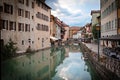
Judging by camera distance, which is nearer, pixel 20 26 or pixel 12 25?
pixel 12 25

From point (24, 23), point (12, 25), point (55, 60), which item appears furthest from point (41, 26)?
point (55, 60)

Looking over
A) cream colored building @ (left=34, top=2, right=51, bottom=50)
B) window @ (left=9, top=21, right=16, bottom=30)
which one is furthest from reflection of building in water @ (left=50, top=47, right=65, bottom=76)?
window @ (left=9, top=21, right=16, bottom=30)

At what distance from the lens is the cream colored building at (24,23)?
30.7 metres

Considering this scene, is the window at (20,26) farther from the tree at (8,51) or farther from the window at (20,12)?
the tree at (8,51)

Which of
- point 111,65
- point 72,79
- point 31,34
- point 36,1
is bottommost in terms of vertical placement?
point 72,79

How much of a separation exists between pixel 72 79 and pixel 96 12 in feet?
210

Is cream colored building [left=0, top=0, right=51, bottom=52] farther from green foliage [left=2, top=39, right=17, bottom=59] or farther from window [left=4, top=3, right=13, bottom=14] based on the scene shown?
green foliage [left=2, top=39, right=17, bottom=59]

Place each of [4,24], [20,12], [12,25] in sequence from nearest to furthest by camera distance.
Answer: [4,24], [12,25], [20,12]

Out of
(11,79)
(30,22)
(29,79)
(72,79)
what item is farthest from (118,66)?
(30,22)

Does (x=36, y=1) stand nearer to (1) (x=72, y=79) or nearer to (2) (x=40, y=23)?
(2) (x=40, y=23)

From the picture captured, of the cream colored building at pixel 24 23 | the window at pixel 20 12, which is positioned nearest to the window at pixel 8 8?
the cream colored building at pixel 24 23

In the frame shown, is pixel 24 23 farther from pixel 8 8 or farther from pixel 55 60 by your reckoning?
pixel 55 60

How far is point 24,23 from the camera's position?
37312 mm

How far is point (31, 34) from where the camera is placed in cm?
4112
